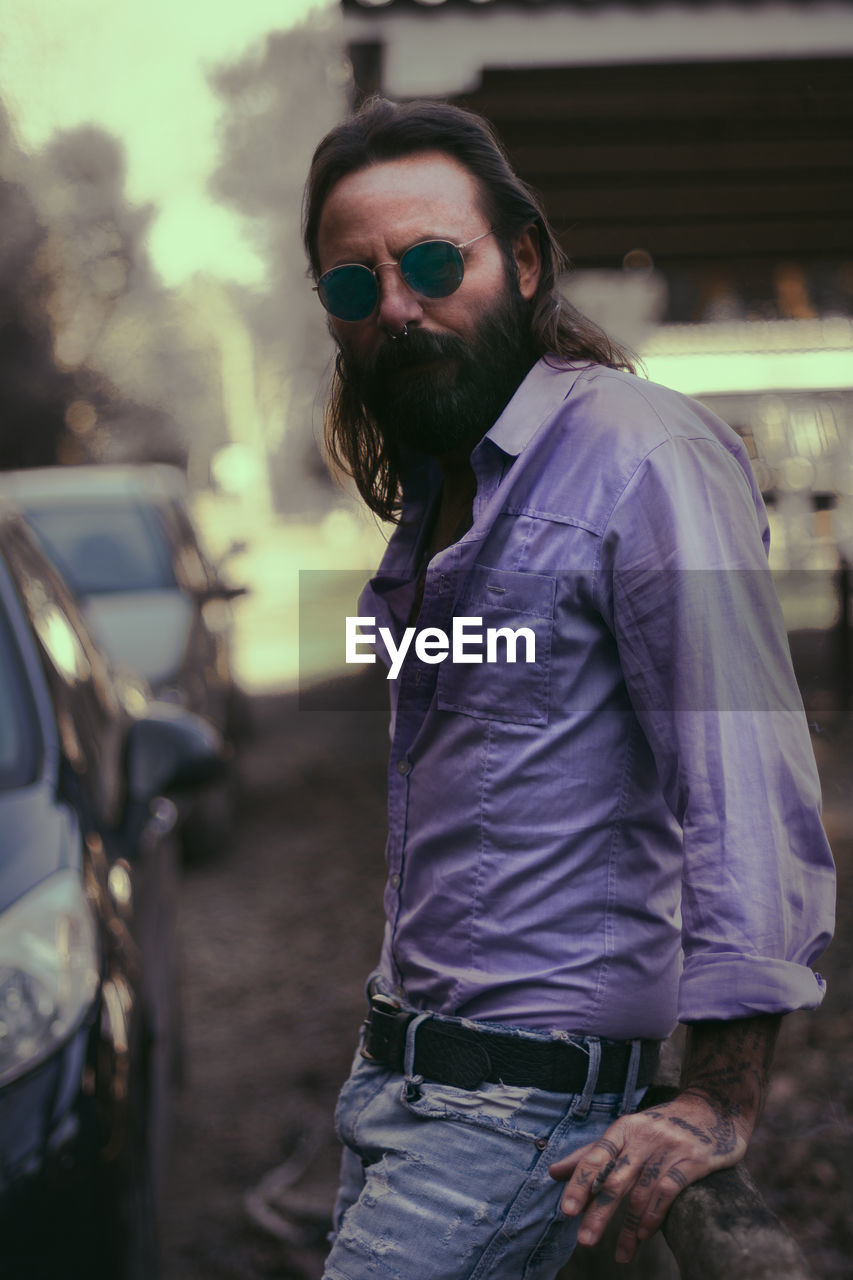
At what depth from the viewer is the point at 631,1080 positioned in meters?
1.77

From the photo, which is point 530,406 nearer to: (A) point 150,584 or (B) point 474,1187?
(B) point 474,1187

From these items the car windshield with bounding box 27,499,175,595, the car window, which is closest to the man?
the car window

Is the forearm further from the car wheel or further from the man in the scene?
the car wheel

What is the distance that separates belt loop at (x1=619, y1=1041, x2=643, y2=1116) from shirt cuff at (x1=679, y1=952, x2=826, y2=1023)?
0.95ft

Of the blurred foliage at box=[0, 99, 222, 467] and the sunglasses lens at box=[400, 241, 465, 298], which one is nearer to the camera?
the sunglasses lens at box=[400, 241, 465, 298]

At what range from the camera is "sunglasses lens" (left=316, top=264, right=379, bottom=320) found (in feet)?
6.52

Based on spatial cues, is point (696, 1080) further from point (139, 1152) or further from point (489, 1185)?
point (139, 1152)

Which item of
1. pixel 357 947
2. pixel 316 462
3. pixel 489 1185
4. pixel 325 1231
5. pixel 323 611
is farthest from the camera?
pixel 316 462

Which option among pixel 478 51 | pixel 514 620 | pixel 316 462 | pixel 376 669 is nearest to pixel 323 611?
pixel 316 462

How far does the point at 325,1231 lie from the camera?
3.62 metres

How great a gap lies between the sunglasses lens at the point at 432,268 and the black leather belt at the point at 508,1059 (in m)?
0.96

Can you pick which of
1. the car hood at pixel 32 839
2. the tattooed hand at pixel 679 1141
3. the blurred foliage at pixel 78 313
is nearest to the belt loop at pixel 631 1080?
the tattooed hand at pixel 679 1141

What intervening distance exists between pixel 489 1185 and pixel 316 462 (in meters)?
20.8

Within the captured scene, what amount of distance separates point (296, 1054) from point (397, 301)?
11.4 feet
